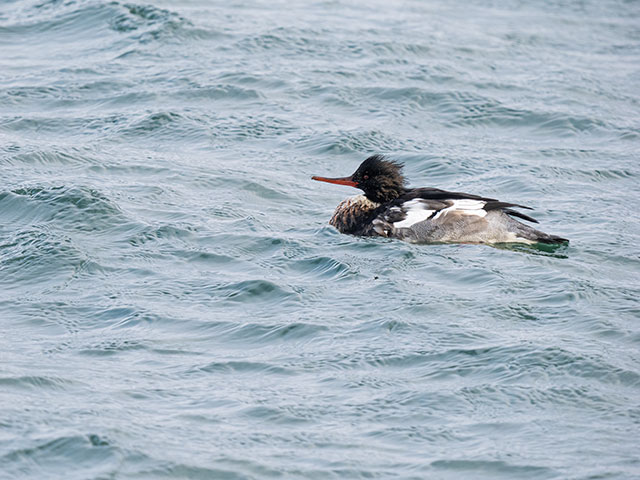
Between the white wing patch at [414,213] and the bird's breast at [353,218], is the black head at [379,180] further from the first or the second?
the white wing patch at [414,213]

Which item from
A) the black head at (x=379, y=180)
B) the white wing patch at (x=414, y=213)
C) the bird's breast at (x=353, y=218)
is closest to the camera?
the white wing patch at (x=414, y=213)

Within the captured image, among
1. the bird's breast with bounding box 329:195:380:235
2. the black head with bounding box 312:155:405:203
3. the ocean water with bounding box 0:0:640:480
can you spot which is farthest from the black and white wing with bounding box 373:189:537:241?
the black head with bounding box 312:155:405:203

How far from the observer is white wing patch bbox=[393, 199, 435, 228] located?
33.1 ft

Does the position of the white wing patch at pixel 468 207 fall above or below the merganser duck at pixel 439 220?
above

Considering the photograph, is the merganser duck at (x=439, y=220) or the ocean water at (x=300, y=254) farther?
the merganser duck at (x=439, y=220)

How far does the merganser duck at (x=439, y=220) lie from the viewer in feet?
32.5

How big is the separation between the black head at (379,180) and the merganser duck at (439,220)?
0.51 ft

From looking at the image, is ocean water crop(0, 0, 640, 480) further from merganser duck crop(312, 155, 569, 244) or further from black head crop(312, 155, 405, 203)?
black head crop(312, 155, 405, 203)

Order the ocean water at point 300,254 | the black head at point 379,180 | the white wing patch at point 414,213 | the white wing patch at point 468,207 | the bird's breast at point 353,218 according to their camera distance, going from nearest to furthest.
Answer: the ocean water at point 300,254
the white wing patch at point 468,207
the white wing patch at point 414,213
the bird's breast at point 353,218
the black head at point 379,180

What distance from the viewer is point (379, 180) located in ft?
35.0

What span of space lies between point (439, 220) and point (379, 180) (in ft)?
3.05

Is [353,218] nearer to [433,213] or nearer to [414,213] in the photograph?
[414,213]

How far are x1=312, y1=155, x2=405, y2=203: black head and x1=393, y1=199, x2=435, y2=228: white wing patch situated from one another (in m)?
0.51

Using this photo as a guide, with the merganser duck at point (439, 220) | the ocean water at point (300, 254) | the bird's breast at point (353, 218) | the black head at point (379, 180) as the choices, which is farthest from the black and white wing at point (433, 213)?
the black head at point (379, 180)
